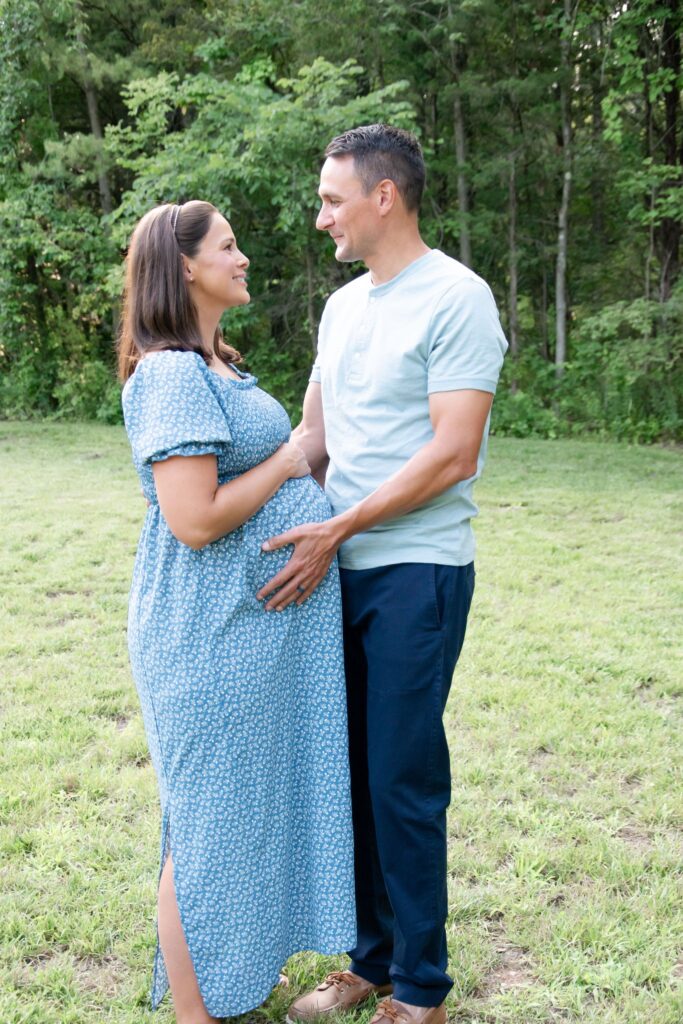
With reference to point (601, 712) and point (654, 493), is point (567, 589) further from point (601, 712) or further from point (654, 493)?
point (654, 493)

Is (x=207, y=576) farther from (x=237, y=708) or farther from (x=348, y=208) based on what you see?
(x=348, y=208)

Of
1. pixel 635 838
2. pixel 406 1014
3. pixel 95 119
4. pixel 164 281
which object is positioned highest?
pixel 95 119

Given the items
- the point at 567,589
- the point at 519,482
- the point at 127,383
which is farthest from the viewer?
the point at 519,482

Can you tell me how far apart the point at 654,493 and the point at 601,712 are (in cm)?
531

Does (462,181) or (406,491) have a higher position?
(462,181)

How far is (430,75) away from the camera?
15.1 metres

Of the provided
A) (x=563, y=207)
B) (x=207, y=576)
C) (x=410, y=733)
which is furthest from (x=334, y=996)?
(x=563, y=207)

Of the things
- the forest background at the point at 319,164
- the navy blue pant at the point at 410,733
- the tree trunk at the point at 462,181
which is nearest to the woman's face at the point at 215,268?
the navy blue pant at the point at 410,733

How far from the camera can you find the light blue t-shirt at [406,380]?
198cm

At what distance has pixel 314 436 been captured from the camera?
249 centimetres

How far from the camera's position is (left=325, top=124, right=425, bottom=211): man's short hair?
6.85 ft

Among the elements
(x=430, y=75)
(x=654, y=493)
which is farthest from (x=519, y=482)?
(x=430, y=75)

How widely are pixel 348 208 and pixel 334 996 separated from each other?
6.27 ft

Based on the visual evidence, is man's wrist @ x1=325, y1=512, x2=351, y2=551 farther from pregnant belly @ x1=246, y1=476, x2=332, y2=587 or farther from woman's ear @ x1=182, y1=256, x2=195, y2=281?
woman's ear @ x1=182, y1=256, x2=195, y2=281
